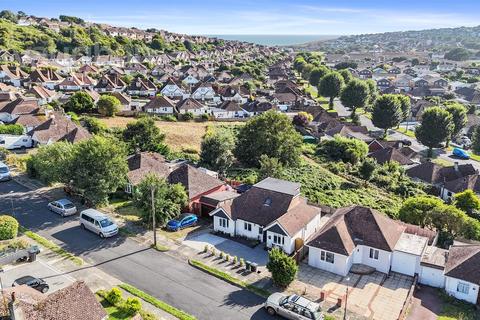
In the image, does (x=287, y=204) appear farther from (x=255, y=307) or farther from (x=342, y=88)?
(x=342, y=88)

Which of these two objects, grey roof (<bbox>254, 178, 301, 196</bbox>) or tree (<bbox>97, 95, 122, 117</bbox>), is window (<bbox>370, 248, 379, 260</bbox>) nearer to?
grey roof (<bbox>254, 178, 301, 196</bbox>)

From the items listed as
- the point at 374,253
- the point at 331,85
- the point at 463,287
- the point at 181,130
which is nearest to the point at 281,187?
the point at 374,253

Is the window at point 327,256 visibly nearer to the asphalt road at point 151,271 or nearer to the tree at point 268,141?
the asphalt road at point 151,271

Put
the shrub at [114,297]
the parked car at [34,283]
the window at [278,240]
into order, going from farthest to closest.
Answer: the window at [278,240], the parked car at [34,283], the shrub at [114,297]

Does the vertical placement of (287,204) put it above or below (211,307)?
above

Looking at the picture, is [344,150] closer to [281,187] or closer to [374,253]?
[281,187]

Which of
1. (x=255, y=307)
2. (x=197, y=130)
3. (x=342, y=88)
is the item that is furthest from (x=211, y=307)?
(x=342, y=88)

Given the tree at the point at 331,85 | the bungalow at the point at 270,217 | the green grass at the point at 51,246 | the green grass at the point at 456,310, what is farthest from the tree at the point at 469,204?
the tree at the point at 331,85
